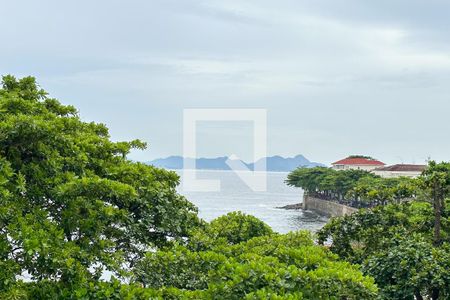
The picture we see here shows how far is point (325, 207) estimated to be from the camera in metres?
79.7


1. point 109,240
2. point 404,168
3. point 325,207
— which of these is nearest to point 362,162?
point 404,168

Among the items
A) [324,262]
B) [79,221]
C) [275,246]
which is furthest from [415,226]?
[79,221]

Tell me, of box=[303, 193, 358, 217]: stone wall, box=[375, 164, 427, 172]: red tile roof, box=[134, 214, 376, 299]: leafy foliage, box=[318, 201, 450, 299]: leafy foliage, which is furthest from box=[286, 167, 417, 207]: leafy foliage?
box=[134, 214, 376, 299]: leafy foliage

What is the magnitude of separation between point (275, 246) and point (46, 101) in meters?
5.93

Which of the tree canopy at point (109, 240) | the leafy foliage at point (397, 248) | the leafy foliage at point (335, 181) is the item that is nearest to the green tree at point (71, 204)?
the tree canopy at point (109, 240)

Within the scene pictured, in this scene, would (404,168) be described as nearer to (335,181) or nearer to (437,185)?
(335,181)

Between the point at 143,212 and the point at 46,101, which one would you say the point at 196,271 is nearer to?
the point at 143,212

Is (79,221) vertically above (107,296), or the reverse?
(79,221)

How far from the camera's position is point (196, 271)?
8148 mm

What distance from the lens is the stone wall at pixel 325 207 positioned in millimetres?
70238

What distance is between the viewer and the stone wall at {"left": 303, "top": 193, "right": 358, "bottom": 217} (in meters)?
70.2

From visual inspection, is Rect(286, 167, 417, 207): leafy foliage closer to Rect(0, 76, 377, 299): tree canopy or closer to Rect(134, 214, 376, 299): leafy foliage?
Rect(0, 76, 377, 299): tree canopy

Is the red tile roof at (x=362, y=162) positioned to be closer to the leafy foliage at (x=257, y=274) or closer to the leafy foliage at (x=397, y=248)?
the leafy foliage at (x=397, y=248)

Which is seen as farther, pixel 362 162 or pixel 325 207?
pixel 362 162
